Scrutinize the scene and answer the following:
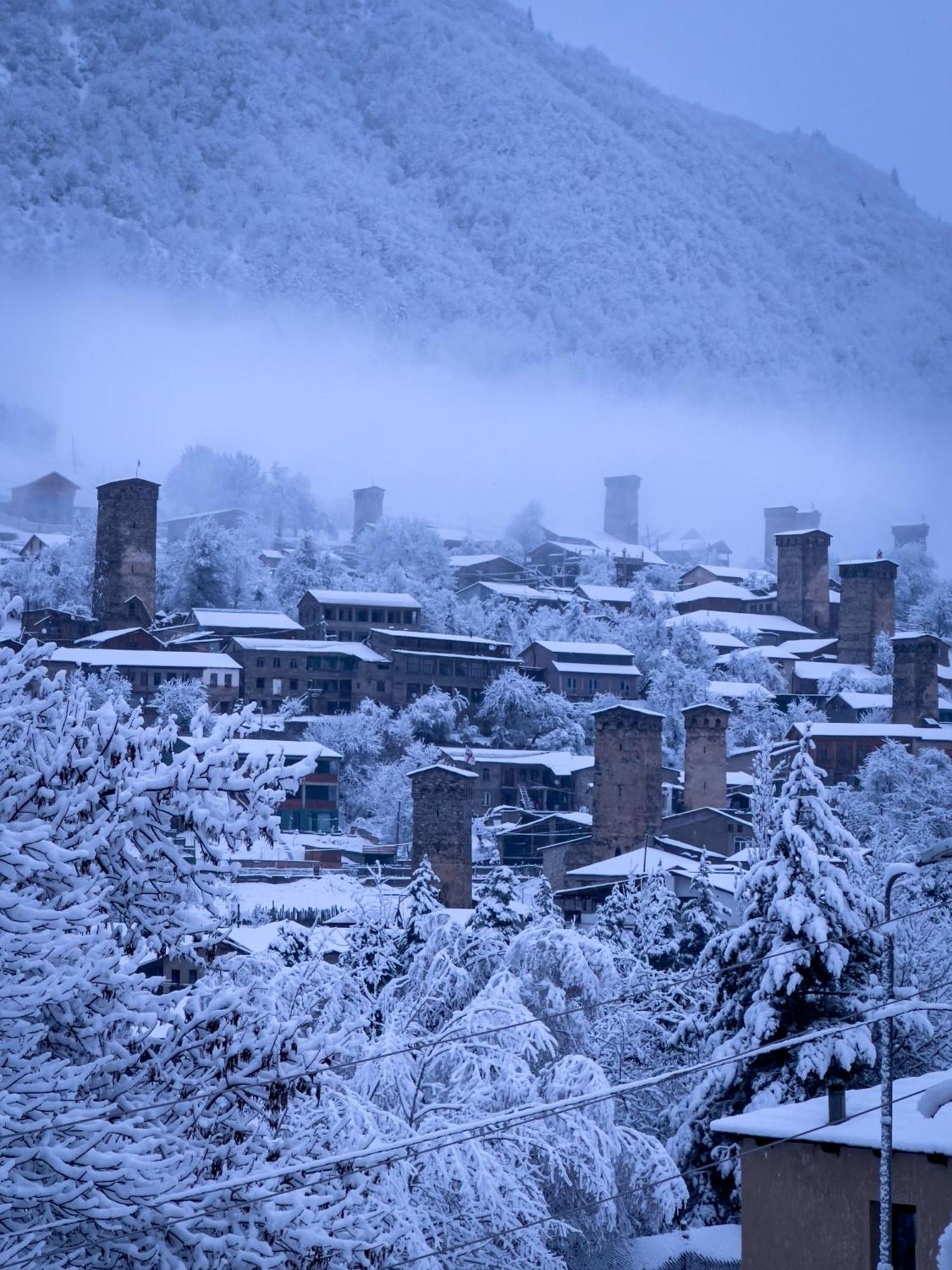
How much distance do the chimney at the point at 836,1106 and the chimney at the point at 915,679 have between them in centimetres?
5635

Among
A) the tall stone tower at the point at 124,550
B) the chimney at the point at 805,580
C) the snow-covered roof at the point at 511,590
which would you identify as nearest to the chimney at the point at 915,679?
the chimney at the point at 805,580

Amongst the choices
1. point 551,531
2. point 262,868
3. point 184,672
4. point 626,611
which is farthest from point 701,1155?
point 551,531

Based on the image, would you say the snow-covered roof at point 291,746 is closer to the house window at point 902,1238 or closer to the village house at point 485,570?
the house window at point 902,1238

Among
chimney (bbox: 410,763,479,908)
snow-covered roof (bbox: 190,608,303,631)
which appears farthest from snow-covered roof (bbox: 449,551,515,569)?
chimney (bbox: 410,763,479,908)

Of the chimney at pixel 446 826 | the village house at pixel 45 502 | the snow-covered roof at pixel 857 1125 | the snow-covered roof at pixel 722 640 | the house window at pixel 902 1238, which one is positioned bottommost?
the chimney at pixel 446 826

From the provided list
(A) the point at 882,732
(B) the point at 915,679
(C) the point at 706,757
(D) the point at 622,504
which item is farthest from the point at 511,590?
(D) the point at 622,504

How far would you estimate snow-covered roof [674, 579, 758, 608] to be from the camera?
92250 millimetres

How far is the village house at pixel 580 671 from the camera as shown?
72.4 meters

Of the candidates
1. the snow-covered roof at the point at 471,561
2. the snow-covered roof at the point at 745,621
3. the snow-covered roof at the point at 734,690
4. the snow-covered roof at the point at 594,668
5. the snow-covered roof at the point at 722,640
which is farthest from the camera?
the snow-covered roof at the point at 471,561

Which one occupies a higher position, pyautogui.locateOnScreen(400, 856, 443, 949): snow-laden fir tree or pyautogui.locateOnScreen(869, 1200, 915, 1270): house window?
pyautogui.locateOnScreen(869, 1200, 915, 1270): house window

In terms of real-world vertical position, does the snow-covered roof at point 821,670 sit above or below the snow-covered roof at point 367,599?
below

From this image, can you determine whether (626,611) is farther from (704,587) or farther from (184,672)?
(184,672)

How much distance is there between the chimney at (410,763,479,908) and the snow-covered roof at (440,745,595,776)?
10199 mm

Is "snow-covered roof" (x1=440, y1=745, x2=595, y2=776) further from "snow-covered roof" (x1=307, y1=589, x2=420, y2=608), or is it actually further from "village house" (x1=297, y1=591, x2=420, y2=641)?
"snow-covered roof" (x1=307, y1=589, x2=420, y2=608)
